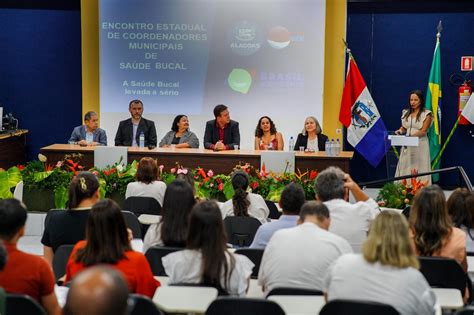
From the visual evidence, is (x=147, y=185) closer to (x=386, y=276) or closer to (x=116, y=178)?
(x=116, y=178)

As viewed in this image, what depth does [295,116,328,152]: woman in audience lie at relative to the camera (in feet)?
34.1

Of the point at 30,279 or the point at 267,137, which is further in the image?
the point at 267,137

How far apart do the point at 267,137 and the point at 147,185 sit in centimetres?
333

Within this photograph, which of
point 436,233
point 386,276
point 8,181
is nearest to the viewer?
point 386,276

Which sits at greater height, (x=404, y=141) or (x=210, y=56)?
(x=210, y=56)

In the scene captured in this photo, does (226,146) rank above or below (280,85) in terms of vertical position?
below

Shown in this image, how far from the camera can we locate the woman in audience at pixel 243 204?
6.34m

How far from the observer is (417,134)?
11.4 m

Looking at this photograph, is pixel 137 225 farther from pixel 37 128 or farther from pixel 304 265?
pixel 37 128

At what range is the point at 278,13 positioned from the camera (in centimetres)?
1182

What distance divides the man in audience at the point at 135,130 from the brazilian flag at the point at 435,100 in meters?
4.06

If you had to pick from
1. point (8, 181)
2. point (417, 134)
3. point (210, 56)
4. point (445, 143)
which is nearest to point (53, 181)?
point (8, 181)

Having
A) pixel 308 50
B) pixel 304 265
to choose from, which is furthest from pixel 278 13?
pixel 304 265

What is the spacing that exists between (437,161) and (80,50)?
577 centimetres
